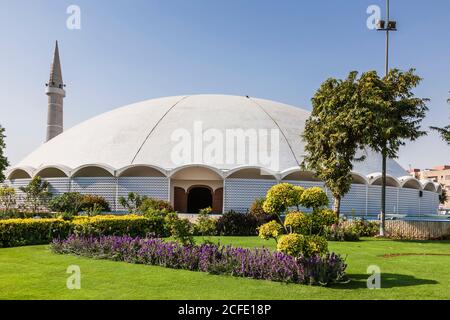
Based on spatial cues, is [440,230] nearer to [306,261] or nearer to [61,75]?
[306,261]

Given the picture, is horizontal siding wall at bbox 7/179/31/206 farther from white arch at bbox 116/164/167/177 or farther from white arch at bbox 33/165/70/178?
white arch at bbox 116/164/167/177

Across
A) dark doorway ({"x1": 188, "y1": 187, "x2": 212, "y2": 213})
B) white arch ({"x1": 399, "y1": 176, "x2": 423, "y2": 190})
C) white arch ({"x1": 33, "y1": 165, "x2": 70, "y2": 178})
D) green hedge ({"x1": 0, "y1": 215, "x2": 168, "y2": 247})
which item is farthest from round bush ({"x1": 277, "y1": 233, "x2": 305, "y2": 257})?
white arch ({"x1": 399, "y1": 176, "x2": 423, "y2": 190})

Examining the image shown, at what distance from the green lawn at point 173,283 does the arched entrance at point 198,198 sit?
23.0 meters

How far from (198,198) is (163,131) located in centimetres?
630

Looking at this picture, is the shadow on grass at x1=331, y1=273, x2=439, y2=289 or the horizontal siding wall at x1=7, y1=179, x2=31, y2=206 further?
the horizontal siding wall at x1=7, y1=179, x2=31, y2=206

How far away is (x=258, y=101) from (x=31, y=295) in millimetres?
35206

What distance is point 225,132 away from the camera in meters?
33.7

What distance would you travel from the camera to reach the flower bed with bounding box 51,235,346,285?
8461 millimetres

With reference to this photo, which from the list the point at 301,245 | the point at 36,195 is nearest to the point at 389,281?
the point at 301,245

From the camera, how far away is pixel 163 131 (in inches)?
1351

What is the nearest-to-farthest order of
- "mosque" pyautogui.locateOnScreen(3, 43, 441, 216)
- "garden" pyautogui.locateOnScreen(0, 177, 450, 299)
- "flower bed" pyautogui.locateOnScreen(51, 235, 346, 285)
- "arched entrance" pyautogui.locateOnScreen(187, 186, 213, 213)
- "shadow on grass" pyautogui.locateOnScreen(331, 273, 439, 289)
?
1. "garden" pyautogui.locateOnScreen(0, 177, 450, 299)
2. "shadow on grass" pyautogui.locateOnScreen(331, 273, 439, 289)
3. "flower bed" pyautogui.locateOnScreen(51, 235, 346, 285)
4. "mosque" pyautogui.locateOnScreen(3, 43, 441, 216)
5. "arched entrance" pyautogui.locateOnScreen(187, 186, 213, 213)

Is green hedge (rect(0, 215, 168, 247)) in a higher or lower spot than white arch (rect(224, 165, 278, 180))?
lower

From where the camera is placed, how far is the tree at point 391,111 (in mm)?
19156
